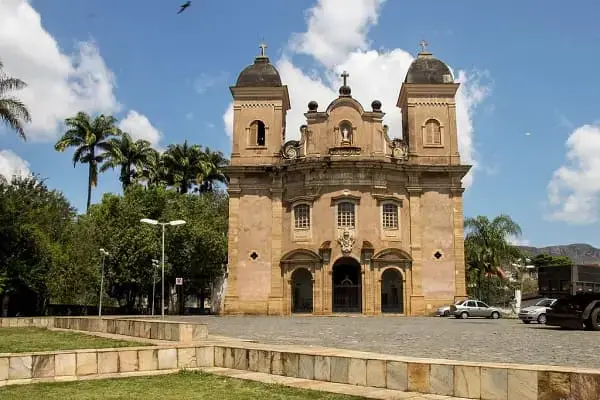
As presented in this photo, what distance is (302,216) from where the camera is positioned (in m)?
→ 42.3

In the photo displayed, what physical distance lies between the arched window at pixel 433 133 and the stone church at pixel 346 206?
0.07 m

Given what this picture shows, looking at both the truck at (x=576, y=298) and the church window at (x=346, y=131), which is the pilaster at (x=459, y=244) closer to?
the church window at (x=346, y=131)

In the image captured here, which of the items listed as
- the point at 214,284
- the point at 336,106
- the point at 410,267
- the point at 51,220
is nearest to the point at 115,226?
the point at 51,220

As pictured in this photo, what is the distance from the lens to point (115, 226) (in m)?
46.8

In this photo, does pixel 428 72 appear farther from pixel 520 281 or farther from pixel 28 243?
pixel 28 243

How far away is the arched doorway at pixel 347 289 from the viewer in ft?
135

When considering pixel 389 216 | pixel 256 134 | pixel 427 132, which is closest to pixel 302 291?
pixel 389 216

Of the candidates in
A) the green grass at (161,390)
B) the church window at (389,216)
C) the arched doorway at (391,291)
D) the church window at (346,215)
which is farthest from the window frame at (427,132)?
the green grass at (161,390)

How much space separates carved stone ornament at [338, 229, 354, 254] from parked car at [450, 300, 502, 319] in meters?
7.43

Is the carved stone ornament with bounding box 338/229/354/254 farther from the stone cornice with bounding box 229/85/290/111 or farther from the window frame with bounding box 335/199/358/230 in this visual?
the stone cornice with bounding box 229/85/290/111

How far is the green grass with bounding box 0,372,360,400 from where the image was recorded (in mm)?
8281

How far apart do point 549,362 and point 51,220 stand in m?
36.7

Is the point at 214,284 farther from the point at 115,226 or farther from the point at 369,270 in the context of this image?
the point at 369,270

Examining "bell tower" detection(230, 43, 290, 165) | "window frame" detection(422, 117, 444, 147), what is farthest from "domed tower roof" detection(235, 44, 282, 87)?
"window frame" detection(422, 117, 444, 147)
